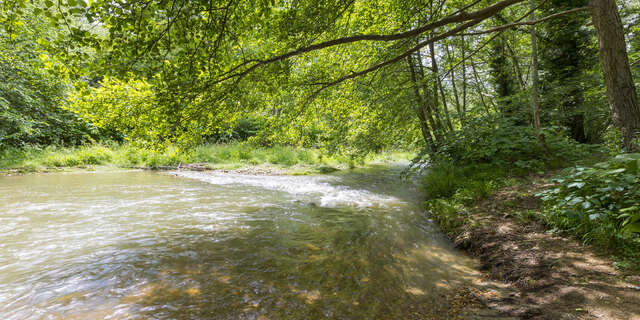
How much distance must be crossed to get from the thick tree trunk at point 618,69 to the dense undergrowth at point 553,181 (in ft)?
2.10

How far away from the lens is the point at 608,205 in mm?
2982

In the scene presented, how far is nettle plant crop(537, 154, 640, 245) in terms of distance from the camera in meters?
2.69

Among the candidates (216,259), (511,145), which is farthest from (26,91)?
(511,145)

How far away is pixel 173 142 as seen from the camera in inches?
197

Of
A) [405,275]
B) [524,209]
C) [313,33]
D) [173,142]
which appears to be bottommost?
[405,275]

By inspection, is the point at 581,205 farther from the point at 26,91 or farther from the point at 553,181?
the point at 26,91

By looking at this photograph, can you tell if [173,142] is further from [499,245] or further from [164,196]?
[499,245]

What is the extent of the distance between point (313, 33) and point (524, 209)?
450 centimetres

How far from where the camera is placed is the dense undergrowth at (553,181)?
2.74 meters

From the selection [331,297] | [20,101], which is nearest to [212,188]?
[331,297]

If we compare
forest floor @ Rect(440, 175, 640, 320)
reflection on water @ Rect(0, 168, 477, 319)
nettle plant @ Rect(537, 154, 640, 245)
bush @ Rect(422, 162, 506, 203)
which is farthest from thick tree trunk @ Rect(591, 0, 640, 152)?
reflection on water @ Rect(0, 168, 477, 319)

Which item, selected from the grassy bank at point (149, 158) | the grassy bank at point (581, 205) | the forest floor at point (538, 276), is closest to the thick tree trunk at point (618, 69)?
the grassy bank at point (581, 205)

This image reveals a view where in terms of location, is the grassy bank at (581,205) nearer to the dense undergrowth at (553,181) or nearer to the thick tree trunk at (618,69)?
the dense undergrowth at (553,181)

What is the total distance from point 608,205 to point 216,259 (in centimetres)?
483
